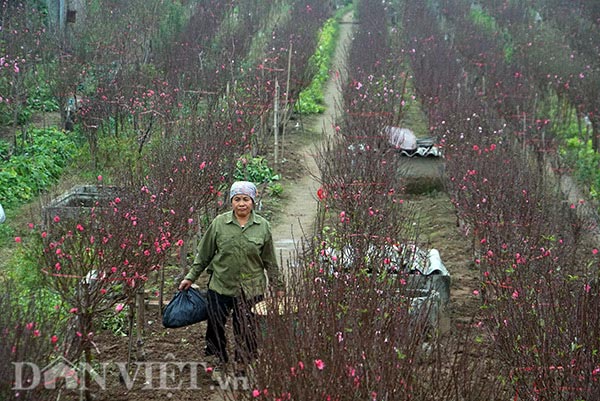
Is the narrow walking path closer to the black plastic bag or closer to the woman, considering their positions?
the woman

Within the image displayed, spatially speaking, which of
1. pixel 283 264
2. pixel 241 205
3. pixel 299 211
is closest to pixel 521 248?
pixel 241 205

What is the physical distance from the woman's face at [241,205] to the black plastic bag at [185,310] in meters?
0.66

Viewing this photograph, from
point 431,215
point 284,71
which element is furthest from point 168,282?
point 284,71

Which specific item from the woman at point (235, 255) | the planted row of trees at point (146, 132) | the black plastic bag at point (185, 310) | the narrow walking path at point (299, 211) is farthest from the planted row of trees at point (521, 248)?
the planted row of trees at point (146, 132)

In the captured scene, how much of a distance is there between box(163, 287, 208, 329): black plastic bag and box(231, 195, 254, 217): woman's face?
66 centimetres

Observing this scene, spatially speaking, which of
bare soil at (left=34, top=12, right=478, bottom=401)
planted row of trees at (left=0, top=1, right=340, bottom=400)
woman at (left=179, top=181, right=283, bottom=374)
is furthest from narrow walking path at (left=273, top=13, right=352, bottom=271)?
woman at (left=179, top=181, right=283, bottom=374)

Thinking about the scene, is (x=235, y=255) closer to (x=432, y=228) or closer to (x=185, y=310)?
(x=185, y=310)

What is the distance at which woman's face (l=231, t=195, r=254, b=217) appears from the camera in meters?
6.39

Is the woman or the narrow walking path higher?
the woman

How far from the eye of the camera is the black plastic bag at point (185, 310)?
629 cm

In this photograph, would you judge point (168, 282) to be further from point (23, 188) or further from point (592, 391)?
point (592, 391)

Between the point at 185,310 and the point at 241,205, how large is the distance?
84 cm

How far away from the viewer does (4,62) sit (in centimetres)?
1345

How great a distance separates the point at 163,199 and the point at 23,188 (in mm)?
4989
